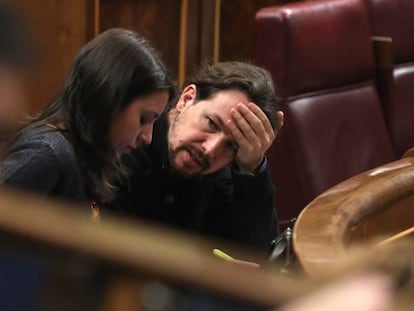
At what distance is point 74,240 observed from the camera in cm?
35

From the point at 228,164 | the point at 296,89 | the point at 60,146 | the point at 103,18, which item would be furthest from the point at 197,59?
the point at 60,146

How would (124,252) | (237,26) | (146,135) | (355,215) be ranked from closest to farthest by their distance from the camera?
(124,252)
(355,215)
(146,135)
(237,26)

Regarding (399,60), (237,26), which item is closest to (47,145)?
(399,60)

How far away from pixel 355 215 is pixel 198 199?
40cm

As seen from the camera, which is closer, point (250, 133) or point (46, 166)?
point (46, 166)

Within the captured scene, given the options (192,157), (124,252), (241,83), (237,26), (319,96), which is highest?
(124,252)

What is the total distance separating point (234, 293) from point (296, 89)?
205 centimetres

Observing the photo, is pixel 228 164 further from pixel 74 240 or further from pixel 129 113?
pixel 74 240

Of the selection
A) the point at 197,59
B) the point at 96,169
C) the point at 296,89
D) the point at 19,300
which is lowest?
the point at 197,59

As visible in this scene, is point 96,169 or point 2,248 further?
point 96,169

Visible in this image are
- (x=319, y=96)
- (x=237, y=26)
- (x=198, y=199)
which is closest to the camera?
(x=198, y=199)

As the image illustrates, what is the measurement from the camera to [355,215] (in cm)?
123

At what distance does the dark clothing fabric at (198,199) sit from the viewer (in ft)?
4.97

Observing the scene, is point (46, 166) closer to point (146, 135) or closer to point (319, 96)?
point (146, 135)
